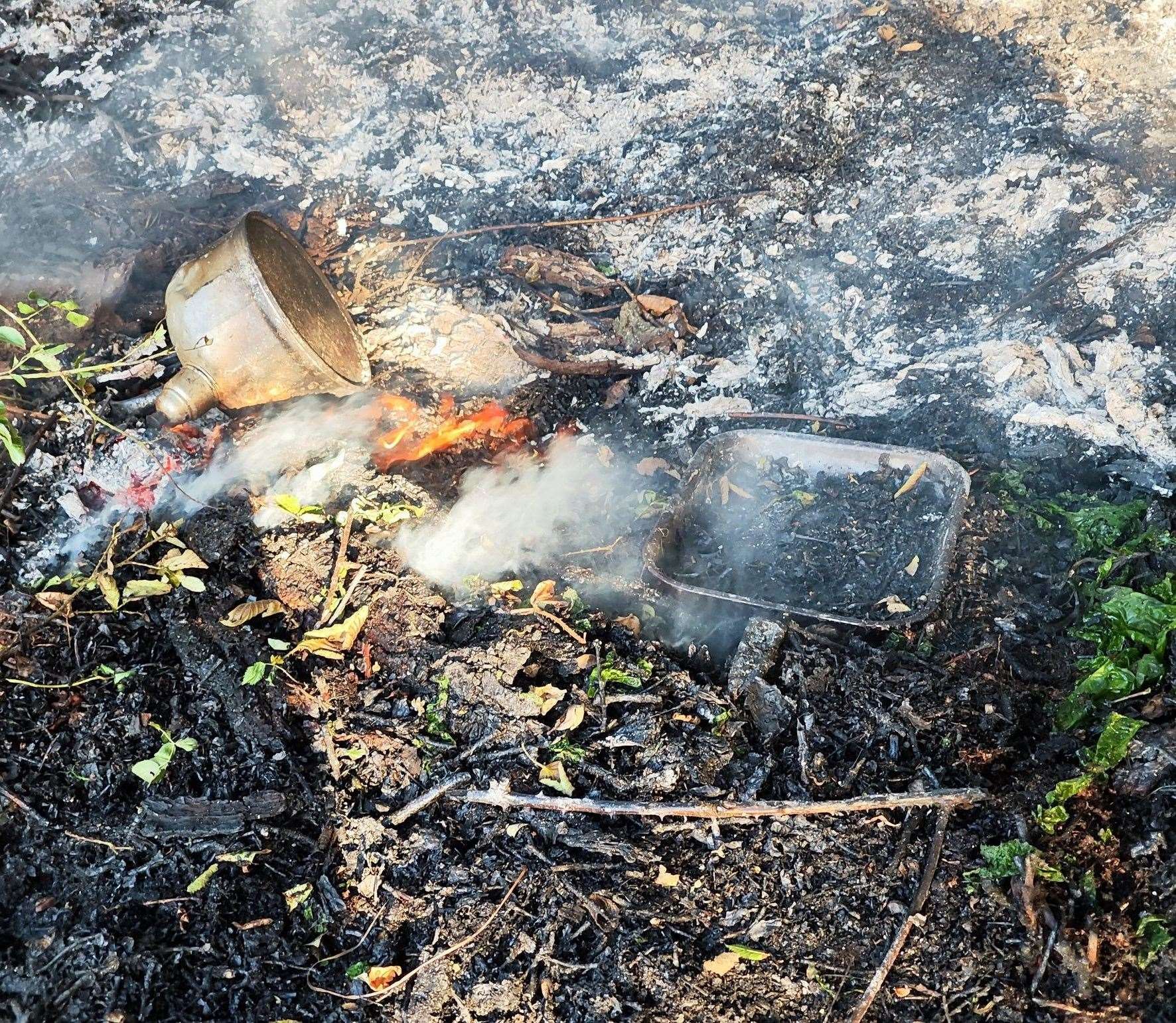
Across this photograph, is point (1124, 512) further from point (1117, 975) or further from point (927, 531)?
point (1117, 975)

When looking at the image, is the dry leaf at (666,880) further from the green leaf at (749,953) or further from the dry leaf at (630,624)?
the dry leaf at (630,624)

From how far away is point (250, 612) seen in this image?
165 inches

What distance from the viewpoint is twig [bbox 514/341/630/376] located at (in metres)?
5.79

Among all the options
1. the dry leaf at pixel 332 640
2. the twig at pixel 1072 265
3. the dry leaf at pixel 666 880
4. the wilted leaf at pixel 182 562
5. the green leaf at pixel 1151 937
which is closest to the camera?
the green leaf at pixel 1151 937

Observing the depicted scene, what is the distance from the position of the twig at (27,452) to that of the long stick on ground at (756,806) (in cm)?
335

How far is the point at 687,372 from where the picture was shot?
5707 millimetres

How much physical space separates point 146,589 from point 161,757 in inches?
34.8

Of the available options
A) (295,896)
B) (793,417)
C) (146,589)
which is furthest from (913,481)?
(146,589)

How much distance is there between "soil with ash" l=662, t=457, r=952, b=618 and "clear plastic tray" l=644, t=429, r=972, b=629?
3 centimetres

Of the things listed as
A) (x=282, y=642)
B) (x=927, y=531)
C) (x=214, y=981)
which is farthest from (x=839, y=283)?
(x=214, y=981)

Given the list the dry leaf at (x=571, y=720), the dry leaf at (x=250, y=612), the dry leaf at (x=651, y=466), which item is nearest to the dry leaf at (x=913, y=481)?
the dry leaf at (x=651, y=466)

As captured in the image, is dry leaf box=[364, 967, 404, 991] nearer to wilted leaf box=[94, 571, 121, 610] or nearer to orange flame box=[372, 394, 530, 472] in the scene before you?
wilted leaf box=[94, 571, 121, 610]

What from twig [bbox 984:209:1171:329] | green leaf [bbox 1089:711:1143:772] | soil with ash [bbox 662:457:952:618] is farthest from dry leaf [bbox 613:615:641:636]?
twig [bbox 984:209:1171:329]

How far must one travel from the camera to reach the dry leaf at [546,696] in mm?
3721
